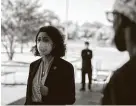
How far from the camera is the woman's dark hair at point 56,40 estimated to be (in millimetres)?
1972

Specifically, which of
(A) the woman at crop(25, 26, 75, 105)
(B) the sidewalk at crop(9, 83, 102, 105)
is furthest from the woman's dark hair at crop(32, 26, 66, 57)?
(B) the sidewalk at crop(9, 83, 102, 105)

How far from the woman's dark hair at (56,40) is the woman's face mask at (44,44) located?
0.03 m

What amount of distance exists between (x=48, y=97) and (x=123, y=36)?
2.41 ft

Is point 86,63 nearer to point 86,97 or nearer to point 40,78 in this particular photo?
point 86,97

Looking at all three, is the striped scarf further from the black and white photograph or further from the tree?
the tree

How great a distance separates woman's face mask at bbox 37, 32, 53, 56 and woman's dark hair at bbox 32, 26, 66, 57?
0.03 m

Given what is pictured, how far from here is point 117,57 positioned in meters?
1.88

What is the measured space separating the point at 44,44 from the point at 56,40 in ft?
0.32

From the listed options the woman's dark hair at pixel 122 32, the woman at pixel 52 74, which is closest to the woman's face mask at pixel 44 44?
the woman at pixel 52 74

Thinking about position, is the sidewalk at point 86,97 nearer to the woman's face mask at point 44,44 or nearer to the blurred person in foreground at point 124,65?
the blurred person in foreground at point 124,65

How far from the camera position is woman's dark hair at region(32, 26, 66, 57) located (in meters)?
1.97

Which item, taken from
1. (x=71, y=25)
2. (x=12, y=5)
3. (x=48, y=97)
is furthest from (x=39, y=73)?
(x=12, y=5)

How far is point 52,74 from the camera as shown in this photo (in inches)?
77.5

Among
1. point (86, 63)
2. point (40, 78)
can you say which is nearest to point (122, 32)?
point (86, 63)
